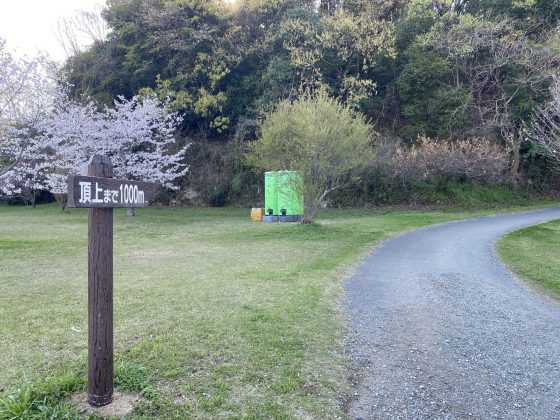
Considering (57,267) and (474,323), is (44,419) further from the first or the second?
(57,267)

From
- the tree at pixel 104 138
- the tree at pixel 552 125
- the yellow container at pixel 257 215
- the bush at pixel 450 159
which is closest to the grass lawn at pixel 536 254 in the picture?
the tree at pixel 552 125

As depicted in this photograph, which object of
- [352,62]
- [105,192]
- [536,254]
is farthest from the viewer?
[352,62]

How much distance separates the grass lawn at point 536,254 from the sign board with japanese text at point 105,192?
269 inches

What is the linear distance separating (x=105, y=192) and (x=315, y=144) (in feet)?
39.2

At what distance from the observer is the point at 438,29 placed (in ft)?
83.7

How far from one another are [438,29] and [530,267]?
20.6 m

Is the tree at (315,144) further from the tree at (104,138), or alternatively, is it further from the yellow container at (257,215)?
the tree at (104,138)

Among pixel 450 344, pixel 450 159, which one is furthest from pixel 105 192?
pixel 450 159

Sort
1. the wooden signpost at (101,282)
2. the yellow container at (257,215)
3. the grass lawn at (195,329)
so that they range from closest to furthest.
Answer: the wooden signpost at (101,282), the grass lawn at (195,329), the yellow container at (257,215)

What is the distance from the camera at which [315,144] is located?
14.5 meters

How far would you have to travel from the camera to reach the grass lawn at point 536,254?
26.5ft

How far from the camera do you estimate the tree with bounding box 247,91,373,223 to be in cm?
1454

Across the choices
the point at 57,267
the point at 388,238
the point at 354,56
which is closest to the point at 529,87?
the point at 354,56

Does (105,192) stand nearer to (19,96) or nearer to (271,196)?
(19,96)
